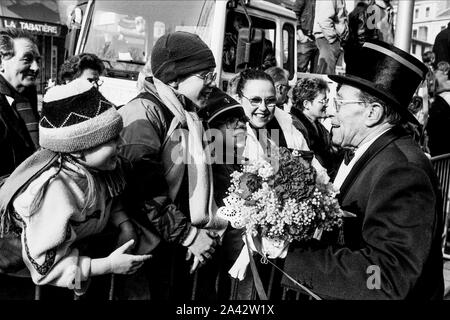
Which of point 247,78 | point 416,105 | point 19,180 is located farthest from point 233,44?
point 19,180

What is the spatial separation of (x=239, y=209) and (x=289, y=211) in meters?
0.25

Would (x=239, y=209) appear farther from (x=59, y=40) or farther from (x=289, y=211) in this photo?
(x=59, y=40)

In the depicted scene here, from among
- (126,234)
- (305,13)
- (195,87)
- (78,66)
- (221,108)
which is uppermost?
(305,13)

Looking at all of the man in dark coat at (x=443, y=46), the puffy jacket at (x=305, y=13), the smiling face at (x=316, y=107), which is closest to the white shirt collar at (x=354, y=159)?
the smiling face at (x=316, y=107)

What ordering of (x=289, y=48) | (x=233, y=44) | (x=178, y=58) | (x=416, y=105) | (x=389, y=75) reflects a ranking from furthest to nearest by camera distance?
1. (x=289, y=48)
2. (x=416, y=105)
3. (x=233, y=44)
4. (x=178, y=58)
5. (x=389, y=75)

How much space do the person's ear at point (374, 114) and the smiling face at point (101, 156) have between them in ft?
4.07

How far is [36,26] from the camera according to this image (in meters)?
19.2

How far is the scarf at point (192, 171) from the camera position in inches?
113

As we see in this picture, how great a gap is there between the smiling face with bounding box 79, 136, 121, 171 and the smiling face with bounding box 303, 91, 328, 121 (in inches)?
150

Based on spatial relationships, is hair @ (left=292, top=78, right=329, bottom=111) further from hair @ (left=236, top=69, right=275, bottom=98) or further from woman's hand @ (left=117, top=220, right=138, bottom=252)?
woman's hand @ (left=117, top=220, right=138, bottom=252)

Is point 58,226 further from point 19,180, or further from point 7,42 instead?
point 7,42

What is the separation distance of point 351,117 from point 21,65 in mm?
2652

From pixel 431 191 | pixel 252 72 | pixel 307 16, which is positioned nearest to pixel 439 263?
pixel 431 191

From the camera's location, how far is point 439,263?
2.42 metres
